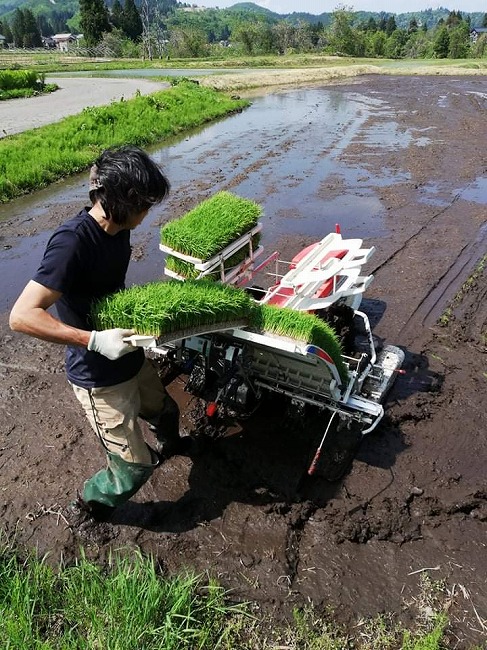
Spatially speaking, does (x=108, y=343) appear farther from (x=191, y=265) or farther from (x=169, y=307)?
(x=191, y=265)

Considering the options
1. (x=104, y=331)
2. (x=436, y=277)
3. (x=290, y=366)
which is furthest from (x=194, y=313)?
(x=436, y=277)

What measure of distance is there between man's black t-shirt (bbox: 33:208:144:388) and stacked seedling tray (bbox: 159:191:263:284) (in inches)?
44.6

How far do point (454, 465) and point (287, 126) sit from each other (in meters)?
17.5

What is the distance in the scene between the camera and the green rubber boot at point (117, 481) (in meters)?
2.99

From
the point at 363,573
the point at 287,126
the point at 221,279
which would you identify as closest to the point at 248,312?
the point at 221,279

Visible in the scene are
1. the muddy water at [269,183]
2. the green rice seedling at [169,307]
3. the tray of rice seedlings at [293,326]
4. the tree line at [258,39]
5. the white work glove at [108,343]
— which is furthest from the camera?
the tree line at [258,39]

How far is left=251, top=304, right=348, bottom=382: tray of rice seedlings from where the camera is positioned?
3266mm

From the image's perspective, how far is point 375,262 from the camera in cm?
735

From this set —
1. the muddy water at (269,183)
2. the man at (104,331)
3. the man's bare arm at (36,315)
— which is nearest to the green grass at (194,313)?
the man at (104,331)

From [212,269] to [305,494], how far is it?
197 centimetres

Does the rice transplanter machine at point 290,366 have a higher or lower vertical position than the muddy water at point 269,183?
higher

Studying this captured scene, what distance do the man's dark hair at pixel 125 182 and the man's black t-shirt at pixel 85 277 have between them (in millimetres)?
166

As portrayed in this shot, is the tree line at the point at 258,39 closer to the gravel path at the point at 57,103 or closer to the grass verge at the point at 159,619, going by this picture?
the gravel path at the point at 57,103

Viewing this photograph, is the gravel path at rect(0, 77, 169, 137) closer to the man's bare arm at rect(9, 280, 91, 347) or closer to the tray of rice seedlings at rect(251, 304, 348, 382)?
the tray of rice seedlings at rect(251, 304, 348, 382)
